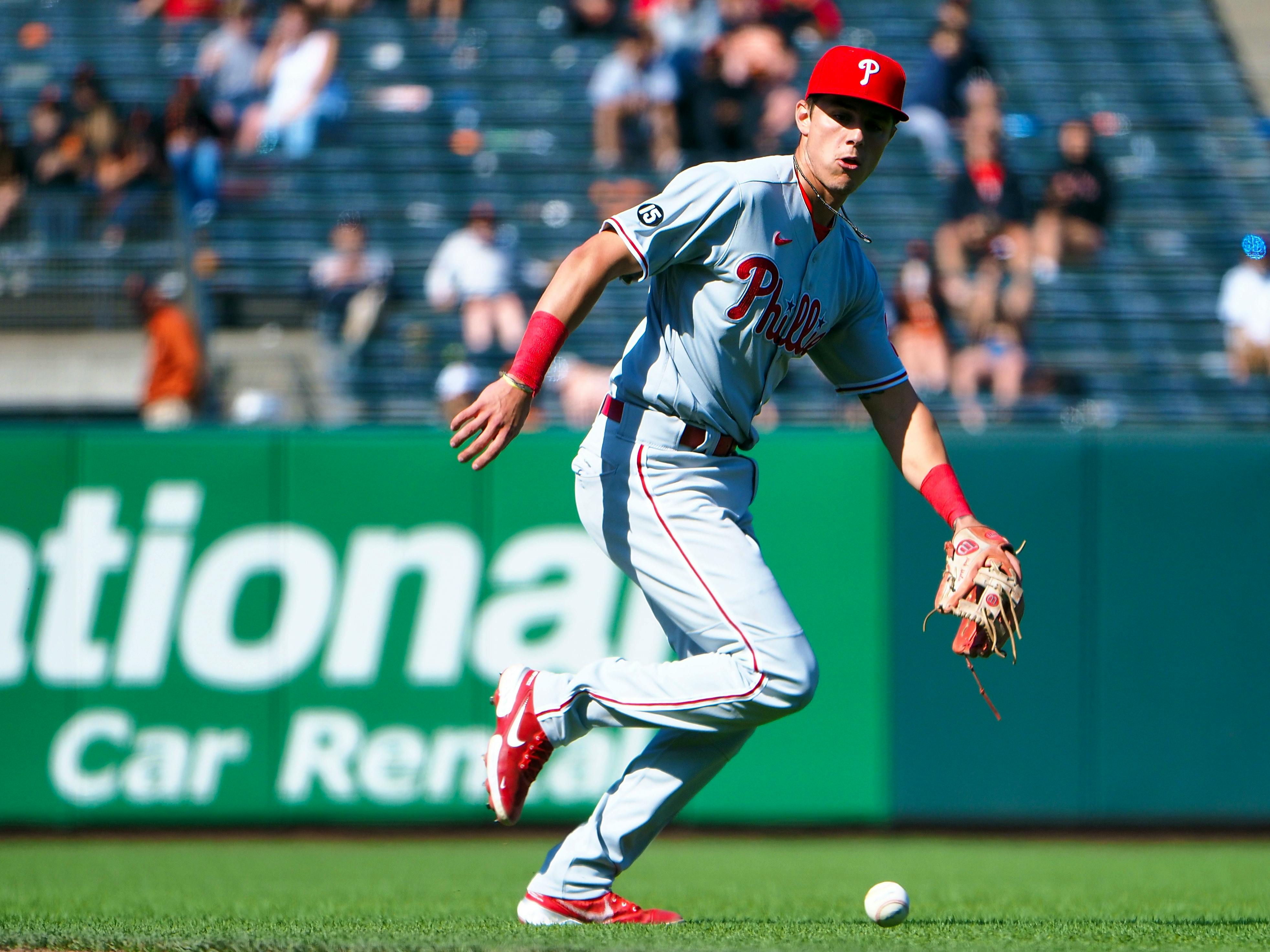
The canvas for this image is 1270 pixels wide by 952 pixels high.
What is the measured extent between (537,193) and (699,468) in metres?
7.08

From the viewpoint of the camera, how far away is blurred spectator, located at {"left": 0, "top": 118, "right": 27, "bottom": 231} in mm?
8250

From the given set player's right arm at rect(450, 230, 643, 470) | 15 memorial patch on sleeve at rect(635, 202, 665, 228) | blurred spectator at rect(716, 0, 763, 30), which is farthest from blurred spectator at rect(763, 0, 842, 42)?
player's right arm at rect(450, 230, 643, 470)

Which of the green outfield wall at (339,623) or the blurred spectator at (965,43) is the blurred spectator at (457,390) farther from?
the blurred spectator at (965,43)

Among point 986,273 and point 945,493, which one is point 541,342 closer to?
point 945,493

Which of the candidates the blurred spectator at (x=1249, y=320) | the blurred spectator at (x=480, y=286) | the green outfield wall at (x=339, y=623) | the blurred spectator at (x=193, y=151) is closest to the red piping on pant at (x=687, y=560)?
the green outfield wall at (x=339, y=623)

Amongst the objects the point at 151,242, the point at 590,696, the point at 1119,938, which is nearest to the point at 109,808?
the point at 151,242

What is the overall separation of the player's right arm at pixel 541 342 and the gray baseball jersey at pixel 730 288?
62 millimetres

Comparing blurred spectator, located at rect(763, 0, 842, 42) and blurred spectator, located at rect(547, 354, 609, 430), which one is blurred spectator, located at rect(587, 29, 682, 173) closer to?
blurred spectator, located at rect(763, 0, 842, 42)

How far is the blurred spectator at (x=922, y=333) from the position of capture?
332 inches

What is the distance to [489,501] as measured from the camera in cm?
696

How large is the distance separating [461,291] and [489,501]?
7.85 ft

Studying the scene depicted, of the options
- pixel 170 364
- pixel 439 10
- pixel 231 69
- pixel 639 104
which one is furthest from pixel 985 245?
pixel 231 69

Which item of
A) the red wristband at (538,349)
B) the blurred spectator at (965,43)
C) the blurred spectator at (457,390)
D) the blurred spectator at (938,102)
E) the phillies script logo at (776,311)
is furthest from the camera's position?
the blurred spectator at (965,43)

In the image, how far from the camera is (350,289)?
883cm
